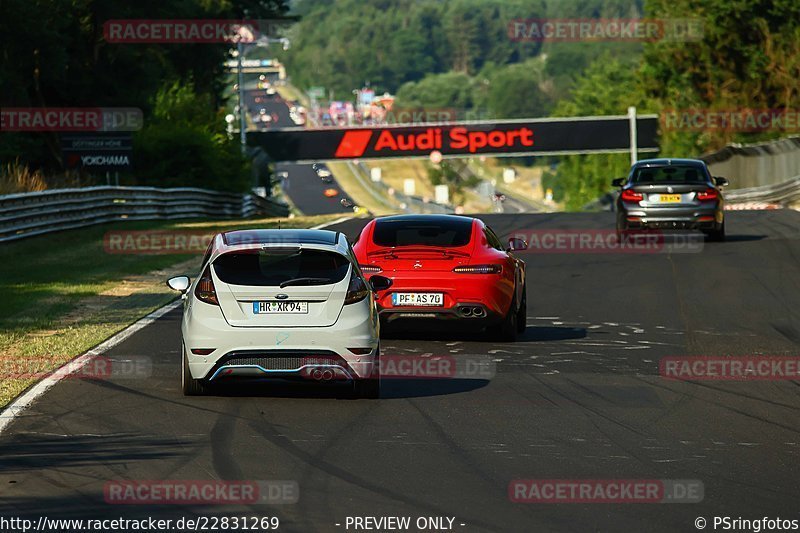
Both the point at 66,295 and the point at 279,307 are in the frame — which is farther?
the point at 66,295

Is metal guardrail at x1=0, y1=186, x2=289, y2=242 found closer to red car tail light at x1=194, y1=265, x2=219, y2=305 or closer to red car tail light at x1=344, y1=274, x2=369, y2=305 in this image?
red car tail light at x1=194, y1=265, x2=219, y2=305

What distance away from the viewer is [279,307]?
460 inches

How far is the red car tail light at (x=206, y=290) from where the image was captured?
11766mm

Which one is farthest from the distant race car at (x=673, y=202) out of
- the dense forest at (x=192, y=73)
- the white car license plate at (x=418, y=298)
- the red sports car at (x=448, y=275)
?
the dense forest at (x=192, y=73)

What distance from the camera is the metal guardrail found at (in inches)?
1164

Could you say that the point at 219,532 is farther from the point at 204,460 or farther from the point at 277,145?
the point at 277,145

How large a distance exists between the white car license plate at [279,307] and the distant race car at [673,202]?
1746cm

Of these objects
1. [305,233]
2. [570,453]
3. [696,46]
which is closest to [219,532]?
[570,453]

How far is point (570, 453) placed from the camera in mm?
9711

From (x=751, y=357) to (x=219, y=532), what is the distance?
8.66 metres

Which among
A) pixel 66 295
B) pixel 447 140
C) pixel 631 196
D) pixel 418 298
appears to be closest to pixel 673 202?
pixel 631 196

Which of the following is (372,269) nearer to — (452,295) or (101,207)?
(452,295)

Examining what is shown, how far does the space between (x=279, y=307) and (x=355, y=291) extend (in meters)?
0.64

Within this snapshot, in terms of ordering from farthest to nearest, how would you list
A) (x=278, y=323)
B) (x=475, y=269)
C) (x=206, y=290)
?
(x=475, y=269)
(x=206, y=290)
(x=278, y=323)
